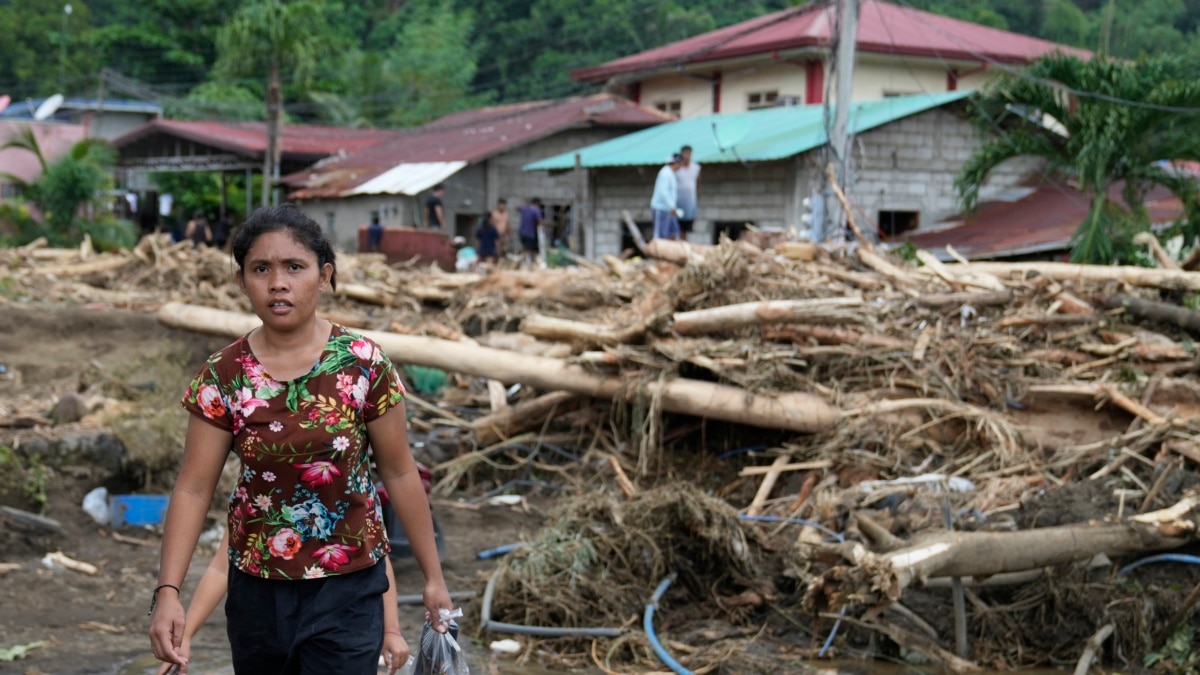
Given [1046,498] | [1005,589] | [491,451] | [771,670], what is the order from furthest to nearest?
1. [491,451]
2. [1046,498]
3. [1005,589]
4. [771,670]

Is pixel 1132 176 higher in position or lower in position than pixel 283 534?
higher

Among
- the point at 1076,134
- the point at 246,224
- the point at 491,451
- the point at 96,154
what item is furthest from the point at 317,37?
the point at 246,224

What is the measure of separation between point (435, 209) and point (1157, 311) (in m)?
16.3

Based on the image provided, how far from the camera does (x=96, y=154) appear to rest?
1044 inches

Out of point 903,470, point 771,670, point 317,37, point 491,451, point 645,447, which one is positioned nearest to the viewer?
point 771,670

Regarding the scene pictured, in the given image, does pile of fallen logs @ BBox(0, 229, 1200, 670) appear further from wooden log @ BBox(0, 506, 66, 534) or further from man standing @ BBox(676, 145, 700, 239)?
man standing @ BBox(676, 145, 700, 239)

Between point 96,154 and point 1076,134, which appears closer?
point 1076,134

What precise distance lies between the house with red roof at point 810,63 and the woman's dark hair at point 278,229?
23620 millimetres

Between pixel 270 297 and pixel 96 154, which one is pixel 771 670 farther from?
pixel 96 154

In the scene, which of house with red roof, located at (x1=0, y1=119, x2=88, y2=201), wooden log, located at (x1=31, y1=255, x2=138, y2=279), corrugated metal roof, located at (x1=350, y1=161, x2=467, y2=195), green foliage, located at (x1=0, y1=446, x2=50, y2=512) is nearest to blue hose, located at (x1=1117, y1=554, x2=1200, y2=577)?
green foliage, located at (x1=0, y1=446, x2=50, y2=512)

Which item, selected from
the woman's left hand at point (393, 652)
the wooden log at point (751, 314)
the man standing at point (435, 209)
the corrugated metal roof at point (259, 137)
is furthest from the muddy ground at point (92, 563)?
the corrugated metal roof at point (259, 137)

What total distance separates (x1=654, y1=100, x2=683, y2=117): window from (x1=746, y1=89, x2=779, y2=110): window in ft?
6.62

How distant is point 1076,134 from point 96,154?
21.0 meters

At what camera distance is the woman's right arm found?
2.77 meters
